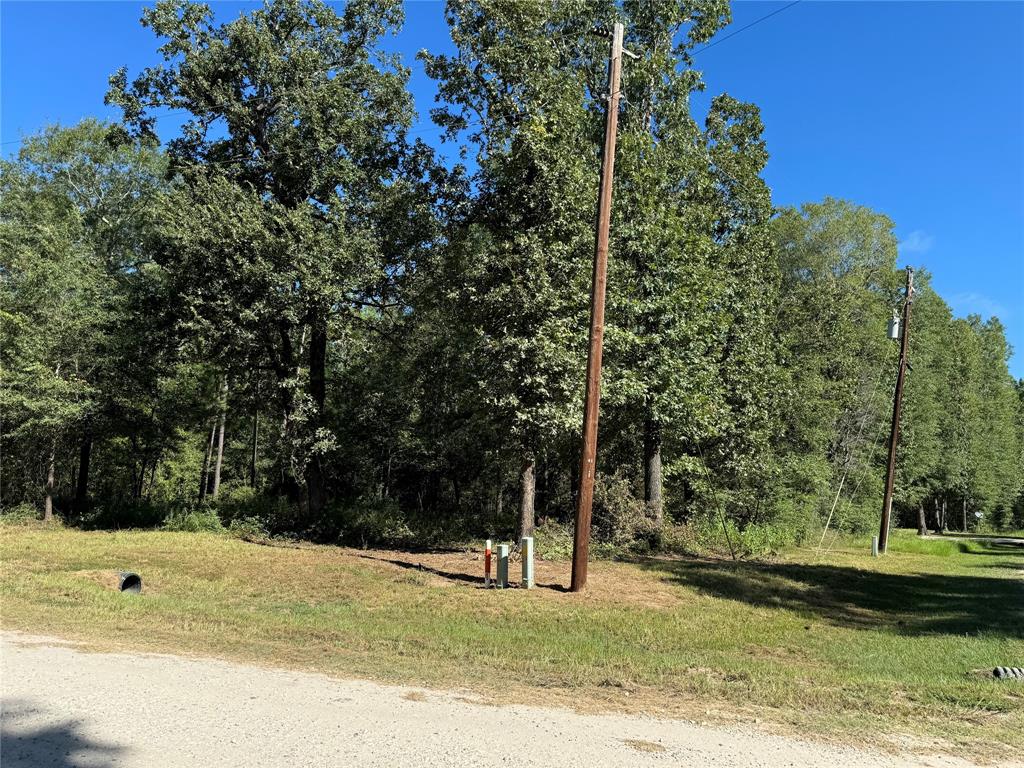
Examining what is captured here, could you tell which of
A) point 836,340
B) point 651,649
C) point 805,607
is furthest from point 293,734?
point 836,340

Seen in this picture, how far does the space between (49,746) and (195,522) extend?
794 inches

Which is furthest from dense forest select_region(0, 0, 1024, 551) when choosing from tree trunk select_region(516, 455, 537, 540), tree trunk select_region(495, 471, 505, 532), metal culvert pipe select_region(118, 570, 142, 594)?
metal culvert pipe select_region(118, 570, 142, 594)

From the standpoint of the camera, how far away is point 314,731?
4.55m

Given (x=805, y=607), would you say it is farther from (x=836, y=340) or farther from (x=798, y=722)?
(x=836, y=340)

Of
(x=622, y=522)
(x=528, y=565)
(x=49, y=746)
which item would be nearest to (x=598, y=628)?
(x=528, y=565)

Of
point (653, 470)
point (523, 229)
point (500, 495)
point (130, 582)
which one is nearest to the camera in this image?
point (130, 582)

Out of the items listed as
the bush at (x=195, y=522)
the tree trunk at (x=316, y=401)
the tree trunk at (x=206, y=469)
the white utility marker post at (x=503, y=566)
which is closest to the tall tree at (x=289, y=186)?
the tree trunk at (x=316, y=401)

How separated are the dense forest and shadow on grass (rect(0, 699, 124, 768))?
35.6 ft

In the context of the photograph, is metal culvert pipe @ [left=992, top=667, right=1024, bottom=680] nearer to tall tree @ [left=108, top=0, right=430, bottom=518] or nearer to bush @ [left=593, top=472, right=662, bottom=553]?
bush @ [left=593, top=472, right=662, bottom=553]

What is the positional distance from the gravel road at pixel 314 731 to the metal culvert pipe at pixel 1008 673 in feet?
12.1

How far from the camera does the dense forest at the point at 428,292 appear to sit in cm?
1620

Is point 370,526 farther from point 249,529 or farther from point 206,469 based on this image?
point 206,469

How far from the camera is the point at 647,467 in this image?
75.0 feet

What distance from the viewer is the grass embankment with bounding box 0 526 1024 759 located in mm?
6051
